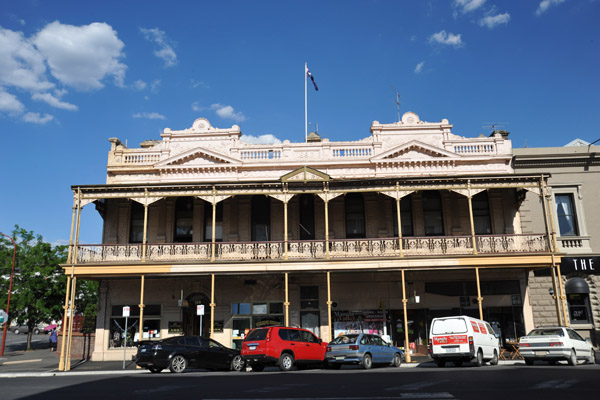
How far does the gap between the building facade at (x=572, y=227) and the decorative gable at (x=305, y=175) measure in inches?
375

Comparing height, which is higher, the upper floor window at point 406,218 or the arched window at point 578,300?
the upper floor window at point 406,218

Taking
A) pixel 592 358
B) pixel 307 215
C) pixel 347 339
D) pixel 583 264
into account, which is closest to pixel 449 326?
pixel 347 339

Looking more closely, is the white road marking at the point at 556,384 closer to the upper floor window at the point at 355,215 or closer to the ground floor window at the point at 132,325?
the upper floor window at the point at 355,215

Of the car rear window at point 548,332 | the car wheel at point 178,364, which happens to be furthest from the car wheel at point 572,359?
the car wheel at point 178,364

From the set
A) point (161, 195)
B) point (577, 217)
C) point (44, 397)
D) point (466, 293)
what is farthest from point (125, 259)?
point (577, 217)

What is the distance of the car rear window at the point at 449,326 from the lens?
16438 millimetres

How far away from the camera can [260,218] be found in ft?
82.1

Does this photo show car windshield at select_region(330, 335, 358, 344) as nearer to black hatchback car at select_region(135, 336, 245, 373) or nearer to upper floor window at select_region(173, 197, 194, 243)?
black hatchback car at select_region(135, 336, 245, 373)

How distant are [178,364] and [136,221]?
10636mm

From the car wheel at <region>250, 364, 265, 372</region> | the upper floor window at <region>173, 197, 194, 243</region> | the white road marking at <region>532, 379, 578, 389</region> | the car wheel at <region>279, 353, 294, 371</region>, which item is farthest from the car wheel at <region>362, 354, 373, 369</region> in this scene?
the upper floor window at <region>173, 197, 194, 243</region>

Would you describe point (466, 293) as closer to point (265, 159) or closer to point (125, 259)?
point (265, 159)

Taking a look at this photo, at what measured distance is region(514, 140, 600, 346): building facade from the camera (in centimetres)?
2338

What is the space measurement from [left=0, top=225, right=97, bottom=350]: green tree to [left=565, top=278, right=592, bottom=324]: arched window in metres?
25.7

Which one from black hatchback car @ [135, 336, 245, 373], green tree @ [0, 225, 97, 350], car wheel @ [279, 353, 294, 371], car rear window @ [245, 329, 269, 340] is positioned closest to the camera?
black hatchback car @ [135, 336, 245, 373]
